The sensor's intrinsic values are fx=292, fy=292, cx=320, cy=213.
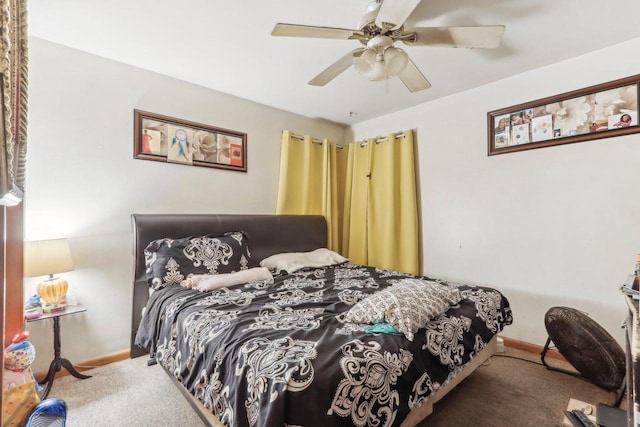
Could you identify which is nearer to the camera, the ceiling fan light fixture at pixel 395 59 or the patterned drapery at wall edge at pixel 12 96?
the patterned drapery at wall edge at pixel 12 96

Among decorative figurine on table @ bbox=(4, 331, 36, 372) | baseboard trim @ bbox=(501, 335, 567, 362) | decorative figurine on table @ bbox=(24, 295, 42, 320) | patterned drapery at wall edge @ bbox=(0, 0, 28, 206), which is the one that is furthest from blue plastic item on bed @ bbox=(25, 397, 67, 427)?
baseboard trim @ bbox=(501, 335, 567, 362)

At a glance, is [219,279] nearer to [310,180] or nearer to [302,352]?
[302,352]

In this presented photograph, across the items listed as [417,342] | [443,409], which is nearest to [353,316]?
[417,342]

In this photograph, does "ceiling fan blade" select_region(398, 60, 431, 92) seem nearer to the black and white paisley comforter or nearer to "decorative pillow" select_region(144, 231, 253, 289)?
the black and white paisley comforter

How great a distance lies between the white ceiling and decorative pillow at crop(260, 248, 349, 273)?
170 cm

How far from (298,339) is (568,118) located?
2.76m

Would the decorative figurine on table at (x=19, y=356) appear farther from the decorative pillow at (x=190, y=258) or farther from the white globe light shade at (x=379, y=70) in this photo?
the white globe light shade at (x=379, y=70)

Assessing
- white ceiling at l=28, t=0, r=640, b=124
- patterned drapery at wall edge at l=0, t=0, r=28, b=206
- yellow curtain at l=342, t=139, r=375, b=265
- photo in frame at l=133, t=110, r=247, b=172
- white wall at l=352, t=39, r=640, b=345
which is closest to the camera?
patterned drapery at wall edge at l=0, t=0, r=28, b=206

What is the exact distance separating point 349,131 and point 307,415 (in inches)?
149

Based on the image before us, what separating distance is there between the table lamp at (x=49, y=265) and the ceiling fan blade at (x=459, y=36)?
256 centimetres

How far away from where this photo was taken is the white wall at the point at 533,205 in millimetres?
2199

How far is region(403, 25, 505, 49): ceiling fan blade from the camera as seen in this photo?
1.55m

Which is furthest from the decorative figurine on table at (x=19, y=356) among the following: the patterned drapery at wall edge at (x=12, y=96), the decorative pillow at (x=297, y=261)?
the decorative pillow at (x=297, y=261)

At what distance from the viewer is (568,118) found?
2400mm
